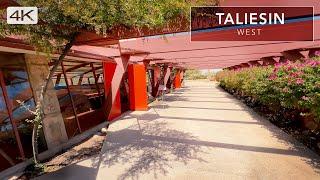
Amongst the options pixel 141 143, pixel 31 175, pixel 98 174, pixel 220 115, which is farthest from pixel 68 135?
pixel 220 115

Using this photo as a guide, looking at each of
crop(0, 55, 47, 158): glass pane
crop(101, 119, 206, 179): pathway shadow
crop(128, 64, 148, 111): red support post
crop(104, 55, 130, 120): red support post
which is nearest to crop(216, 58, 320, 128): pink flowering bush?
crop(101, 119, 206, 179): pathway shadow

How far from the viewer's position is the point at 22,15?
4395 millimetres

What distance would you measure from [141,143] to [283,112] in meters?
5.19

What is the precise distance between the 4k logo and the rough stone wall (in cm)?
313

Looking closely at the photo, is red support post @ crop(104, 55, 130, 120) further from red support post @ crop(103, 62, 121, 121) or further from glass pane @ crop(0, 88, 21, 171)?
glass pane @ crop(0, 88, 21, 171)

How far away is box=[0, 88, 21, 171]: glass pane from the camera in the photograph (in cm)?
624

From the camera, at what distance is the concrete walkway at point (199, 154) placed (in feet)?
17.6

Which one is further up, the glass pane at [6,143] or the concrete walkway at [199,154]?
the glass pane at [6,143]

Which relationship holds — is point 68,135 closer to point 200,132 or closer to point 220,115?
point 200,132

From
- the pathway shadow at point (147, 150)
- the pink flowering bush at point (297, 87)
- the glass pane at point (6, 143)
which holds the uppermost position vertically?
the pink flowering bush at point (297, 87)

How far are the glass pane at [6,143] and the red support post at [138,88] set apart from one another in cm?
799

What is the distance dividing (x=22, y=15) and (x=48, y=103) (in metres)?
3.82

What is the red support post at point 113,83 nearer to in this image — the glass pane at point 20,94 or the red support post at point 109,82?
the red support post at point 109,82

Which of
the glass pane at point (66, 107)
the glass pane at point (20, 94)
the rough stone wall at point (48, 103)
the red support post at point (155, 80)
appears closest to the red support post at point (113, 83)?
the glass pane at point (66, 107)
